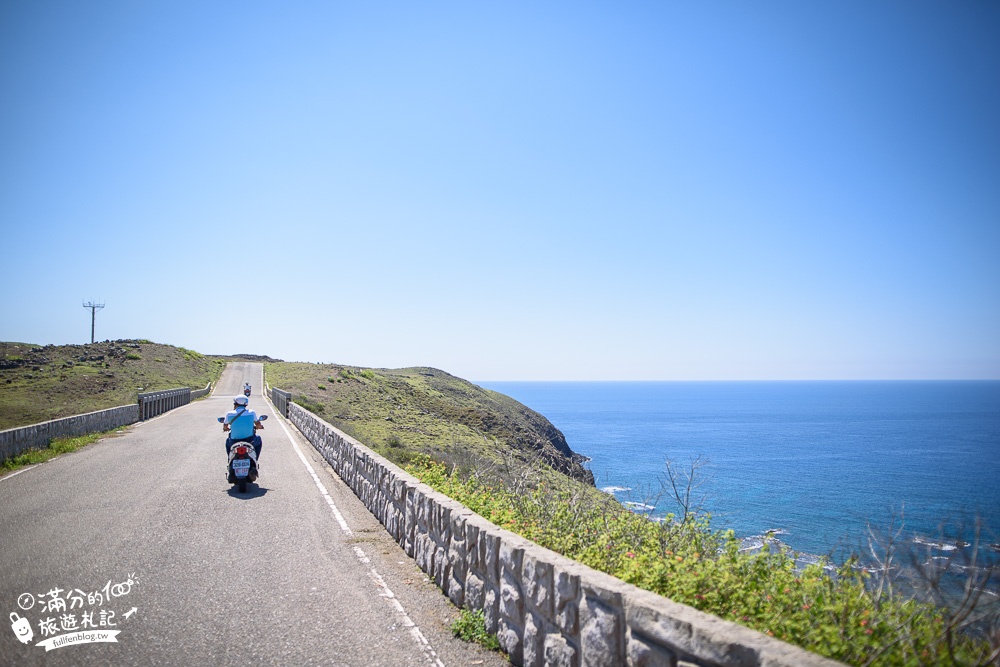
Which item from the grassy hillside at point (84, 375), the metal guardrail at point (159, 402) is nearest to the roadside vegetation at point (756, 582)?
the metal guardrail at point (159, 402)

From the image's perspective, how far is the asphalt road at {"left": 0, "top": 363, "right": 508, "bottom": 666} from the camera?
5.13 m

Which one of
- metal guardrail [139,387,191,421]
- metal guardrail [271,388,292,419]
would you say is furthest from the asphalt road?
metal guardrail [271,388,292,419]

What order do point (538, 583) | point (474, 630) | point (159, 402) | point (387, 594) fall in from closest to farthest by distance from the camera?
point (538, 583) → point (474, 630) → point (387, 594) → point (159, 402)

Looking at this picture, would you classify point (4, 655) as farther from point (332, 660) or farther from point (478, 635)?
point (478, 635)

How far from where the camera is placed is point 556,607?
175 inches

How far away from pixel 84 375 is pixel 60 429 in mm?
39057

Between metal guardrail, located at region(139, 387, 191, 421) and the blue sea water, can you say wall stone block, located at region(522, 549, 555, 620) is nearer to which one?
the blue sea water

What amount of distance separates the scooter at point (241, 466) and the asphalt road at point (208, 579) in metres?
0.34

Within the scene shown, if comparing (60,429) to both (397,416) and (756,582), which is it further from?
(397,416)

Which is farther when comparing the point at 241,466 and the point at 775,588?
the point at 241,466

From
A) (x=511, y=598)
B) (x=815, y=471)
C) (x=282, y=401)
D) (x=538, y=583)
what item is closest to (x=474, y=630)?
(x=511, y=598)

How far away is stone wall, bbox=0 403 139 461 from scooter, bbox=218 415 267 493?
6854mm

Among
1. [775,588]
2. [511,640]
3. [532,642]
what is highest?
[775,588]

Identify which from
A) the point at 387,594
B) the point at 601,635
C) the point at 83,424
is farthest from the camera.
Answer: the point at 83,424
